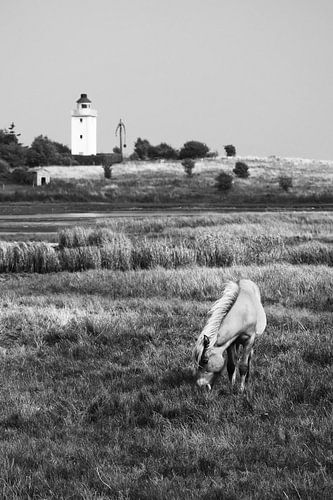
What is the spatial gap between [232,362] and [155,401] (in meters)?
1.06

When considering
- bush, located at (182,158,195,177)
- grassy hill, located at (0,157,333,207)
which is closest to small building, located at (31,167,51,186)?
grassy hill, located at (0,157,333,207)

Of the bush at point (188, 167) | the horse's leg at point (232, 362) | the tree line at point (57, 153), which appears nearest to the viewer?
the horse's leg at point (232, 362)

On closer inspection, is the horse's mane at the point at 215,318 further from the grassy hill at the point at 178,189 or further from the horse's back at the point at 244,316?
the grassy hill at the point at 178,189

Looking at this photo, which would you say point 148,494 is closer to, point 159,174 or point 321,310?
point 321,310

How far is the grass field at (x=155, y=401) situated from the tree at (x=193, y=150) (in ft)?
352

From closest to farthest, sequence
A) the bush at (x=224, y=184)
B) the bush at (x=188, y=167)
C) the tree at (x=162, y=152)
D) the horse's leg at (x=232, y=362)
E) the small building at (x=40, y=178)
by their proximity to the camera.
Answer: the horse's leg at (x=232, y=362) → the bush at (x=224, y=184) → the small building at (x=40, y=178) → the bush at (x=188, y=167) → the tree at (x=162, y=152)

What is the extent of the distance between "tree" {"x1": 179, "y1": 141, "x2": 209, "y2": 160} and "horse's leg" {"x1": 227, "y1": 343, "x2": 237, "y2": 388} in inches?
4596

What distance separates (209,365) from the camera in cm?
809

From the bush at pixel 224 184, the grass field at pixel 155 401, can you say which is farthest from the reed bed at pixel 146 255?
the bush at pixel 224 184

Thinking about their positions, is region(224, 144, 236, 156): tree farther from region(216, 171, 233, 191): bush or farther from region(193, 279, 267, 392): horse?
region(193, 279, 267, 392): horse

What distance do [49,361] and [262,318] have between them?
3970mm

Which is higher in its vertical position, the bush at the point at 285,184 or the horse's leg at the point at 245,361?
the horse's leg at the point at 245,361

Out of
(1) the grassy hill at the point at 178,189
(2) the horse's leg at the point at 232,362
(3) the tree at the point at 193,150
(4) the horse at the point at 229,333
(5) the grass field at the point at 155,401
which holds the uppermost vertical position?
(3) the tree at the point at 193,150

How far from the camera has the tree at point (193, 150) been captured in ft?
412
